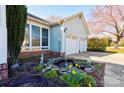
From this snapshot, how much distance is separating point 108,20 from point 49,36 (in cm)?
1737

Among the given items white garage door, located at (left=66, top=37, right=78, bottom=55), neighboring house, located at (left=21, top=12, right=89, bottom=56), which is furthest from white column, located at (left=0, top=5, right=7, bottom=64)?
white garage door, located at (left=66, top=37, right=78, bottom=55)

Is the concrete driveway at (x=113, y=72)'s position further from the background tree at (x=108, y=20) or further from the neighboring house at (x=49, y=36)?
the background tree at (x=108, y=20)

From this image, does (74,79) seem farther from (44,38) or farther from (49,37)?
(49,37)

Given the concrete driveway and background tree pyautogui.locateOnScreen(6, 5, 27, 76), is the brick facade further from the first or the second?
the concrete driveway

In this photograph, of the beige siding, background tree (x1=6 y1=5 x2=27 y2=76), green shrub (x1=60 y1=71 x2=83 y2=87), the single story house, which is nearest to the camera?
green shrub (x1=60 y1=71 x2=83 y2=87)

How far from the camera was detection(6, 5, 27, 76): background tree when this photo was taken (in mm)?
5703

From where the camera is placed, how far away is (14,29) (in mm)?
5848

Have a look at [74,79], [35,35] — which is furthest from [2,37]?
[35,35]

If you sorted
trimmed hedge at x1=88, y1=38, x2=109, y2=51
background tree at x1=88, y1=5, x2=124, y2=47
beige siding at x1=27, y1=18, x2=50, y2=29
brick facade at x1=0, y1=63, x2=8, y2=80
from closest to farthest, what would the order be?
brick facade at x1=0, y1=63, x2=8, y2=80 < beige siding at x1=27, y1=18, x2=50, y2=29 < trimmed hedge at x1=88, y1=38, x2=109, y2=51 < background tree at x1=88, y1=5, x2=124, y2=47

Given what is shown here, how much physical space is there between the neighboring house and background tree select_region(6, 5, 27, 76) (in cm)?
431

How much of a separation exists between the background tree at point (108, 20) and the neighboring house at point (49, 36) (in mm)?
12940

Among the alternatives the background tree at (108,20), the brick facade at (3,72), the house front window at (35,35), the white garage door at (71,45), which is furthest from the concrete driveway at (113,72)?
the background tree at (108,20)
